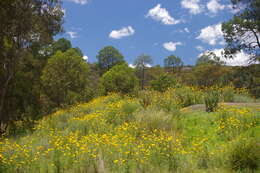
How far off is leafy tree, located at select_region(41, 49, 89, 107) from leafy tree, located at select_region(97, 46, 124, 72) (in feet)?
74.5

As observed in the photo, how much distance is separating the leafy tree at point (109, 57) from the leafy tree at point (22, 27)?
103ft

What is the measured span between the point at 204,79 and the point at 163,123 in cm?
2404

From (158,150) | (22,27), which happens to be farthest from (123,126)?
(22,27)

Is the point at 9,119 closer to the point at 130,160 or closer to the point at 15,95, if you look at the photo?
the point at 15,95

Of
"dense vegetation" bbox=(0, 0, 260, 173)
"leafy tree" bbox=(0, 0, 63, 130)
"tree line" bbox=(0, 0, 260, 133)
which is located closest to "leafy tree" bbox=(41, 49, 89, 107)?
"tree line" bbox=(0, 0, 260, 133)

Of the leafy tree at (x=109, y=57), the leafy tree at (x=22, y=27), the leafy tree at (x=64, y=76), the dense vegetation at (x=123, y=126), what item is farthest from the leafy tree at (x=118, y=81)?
the leafy tree at (x=109, y=57)

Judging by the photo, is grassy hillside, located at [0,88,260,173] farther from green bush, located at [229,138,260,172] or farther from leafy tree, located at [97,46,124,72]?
leafy tree, located at [97,46,124,72]

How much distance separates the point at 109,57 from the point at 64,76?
2485 centimetres

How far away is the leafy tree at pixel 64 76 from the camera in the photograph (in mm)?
15680

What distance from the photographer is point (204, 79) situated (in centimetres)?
2927

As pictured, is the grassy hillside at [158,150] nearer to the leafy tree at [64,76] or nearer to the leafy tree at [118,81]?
the leafy tree at [64,76]

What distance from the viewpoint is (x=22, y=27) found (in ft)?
20.5

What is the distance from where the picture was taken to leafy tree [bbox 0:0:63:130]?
5.74m

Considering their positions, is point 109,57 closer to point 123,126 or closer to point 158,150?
point 123,126
